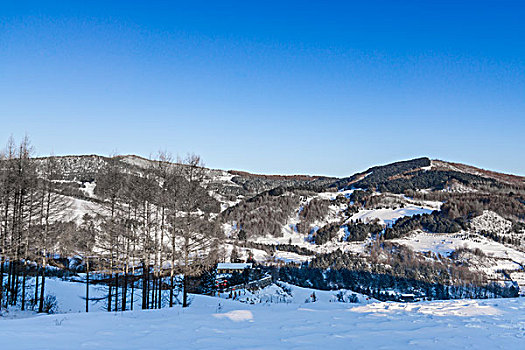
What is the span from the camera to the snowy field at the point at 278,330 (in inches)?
277

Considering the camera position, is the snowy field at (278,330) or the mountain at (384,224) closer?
the snowy field at (278,330)

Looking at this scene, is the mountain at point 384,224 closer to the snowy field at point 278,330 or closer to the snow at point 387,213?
the snow at point 387,213

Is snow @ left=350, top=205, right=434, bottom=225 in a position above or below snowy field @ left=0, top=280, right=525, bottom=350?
above

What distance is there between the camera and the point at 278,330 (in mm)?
8805

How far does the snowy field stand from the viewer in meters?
7.04

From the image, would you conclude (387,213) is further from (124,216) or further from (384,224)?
(124,216)

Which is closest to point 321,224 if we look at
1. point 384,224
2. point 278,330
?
point 384,224

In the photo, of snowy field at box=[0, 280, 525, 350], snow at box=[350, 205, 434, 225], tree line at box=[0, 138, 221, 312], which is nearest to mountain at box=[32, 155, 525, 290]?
snow at box=[350, 205, 434, 225]

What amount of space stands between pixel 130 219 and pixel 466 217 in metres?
87.4

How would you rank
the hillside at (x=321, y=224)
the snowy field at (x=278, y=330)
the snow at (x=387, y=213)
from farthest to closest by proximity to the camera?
1. the snow at (x=387, y=213)
2. the hillside at (x=321, y=224)
3. the snowy field at (x=278, y=330)

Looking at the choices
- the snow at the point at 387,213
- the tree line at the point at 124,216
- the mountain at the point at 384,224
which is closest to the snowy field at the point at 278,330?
the tree line at the point at 124,216

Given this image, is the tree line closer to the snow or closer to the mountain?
the mountain

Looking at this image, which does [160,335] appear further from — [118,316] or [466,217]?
[466,217]

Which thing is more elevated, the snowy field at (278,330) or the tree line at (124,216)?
the tree line at (124,216)
